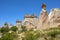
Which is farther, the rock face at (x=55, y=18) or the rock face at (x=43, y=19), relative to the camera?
the rock face at (x=43, y=19)

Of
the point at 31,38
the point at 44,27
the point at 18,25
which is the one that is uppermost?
the point at 18,25

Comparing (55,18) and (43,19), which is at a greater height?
(43,19)

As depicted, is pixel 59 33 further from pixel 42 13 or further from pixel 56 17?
pixel 42 13

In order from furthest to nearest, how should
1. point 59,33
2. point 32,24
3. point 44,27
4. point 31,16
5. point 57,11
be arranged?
point 31,16, point 32,24, point 44,27, point 57,11, point 59,33

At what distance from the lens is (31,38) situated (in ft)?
86.0

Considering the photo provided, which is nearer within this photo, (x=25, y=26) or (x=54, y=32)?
(x=54, y=32)

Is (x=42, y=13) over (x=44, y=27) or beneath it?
over

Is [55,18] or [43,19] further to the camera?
[43,19]

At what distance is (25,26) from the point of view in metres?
51.7

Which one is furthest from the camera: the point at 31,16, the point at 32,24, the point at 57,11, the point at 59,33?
the point at 31,16

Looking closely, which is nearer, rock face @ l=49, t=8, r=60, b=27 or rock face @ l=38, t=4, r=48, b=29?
rock face @ l=49, t=8, r=60, b=27

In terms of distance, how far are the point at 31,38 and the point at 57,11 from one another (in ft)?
31.6

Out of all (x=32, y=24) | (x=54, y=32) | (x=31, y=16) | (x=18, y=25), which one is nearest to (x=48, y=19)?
(x=54, y=32)

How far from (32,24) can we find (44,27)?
16.2 m
